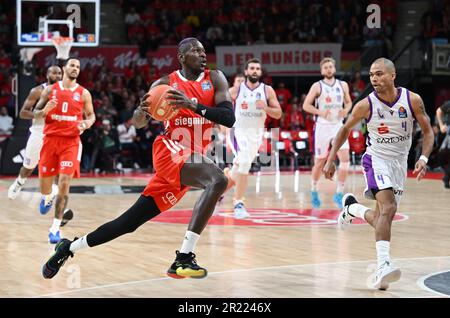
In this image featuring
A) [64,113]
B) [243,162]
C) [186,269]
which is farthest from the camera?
[243,162]

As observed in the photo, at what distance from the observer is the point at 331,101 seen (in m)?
12.4

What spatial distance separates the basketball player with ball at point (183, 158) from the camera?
6203 millimetres

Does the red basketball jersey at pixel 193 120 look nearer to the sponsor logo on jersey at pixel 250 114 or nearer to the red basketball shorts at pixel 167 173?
the red basketball shorts at pixel 167 173

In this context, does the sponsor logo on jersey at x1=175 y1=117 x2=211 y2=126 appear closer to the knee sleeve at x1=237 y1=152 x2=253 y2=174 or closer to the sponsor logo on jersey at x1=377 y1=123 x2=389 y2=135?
the sponsor logo on jersey at x1=377 y1=123 x2=389 y2=135

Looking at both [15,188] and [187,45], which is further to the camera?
[15,188]

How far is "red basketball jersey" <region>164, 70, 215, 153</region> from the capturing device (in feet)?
21.2

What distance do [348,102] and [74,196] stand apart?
4.81 m

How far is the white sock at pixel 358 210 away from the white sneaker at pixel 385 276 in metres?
0.96

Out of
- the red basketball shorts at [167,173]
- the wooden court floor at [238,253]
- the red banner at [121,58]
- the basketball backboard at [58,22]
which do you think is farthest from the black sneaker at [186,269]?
the red banner at [121,58]

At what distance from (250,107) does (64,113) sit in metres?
3.14

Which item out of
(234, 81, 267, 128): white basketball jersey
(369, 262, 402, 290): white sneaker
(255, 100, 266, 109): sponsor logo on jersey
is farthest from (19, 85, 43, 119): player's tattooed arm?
(369, 262, 402, 290): white sneaker

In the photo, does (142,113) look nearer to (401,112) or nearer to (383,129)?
(383,129)

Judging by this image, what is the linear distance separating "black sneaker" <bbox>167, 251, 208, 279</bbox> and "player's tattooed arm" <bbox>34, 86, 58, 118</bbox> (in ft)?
12.1

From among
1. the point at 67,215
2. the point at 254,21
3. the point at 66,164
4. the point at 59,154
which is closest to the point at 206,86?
the point at 66,164
